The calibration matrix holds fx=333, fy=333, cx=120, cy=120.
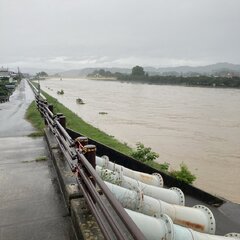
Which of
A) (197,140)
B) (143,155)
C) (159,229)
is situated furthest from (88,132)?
(159,229)

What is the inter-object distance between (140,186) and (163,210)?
38.3 inches

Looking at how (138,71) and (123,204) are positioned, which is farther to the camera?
(138,71)

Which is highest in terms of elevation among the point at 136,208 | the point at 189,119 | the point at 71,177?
the point at 71,177

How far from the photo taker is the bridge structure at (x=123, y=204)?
340cm

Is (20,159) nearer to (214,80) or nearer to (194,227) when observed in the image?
(194,227)

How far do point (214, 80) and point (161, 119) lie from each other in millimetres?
76699

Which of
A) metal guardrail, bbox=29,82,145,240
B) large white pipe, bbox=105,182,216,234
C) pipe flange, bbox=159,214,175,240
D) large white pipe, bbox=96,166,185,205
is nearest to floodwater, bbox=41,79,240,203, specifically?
large white pipe, bbox=96,166,185,205

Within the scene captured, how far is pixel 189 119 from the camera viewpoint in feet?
110

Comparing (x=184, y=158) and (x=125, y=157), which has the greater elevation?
(x=125, y=157)

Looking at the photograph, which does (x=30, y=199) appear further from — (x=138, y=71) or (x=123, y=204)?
(x=138, y=71)

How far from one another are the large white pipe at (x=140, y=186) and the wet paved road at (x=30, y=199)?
42.5 inches

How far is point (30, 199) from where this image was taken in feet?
18.2

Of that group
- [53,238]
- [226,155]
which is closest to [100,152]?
[53,238]

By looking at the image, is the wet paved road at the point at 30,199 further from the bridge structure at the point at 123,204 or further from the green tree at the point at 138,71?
the green tree at the point at 138,71
